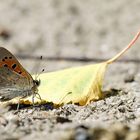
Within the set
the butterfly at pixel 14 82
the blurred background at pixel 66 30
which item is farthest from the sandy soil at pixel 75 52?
the butterfly at pixel 14 82

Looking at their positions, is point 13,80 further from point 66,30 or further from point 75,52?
point 66,30

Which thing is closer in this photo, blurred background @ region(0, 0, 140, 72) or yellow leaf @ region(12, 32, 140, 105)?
yellow leaf @ region(12, 32, 140, 105)

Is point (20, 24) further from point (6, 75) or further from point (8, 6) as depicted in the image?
point (6, 75)

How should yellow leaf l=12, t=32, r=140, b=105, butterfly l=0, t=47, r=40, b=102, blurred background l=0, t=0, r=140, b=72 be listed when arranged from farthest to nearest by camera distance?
1. blurred background l=0, t=0, r=140, b=72
2. butterfly l=0, t=47, r=40, b=102
3. yellow leaf l=12, t=32, r=140, b=105

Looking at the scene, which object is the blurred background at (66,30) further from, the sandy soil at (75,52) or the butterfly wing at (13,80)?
the butterfly wing at (13,80)

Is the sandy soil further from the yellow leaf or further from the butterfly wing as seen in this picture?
the butterfly wing

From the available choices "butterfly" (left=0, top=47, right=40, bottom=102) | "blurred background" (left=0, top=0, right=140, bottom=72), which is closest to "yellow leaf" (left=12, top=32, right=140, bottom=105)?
"butterfly" (left=0, top=47, right=40, bottom=102)

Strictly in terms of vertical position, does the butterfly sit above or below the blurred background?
below
